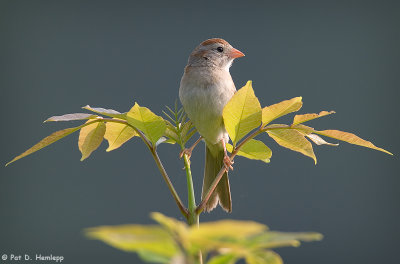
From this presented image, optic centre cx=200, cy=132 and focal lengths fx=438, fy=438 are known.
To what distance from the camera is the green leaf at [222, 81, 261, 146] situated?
18.9 inches

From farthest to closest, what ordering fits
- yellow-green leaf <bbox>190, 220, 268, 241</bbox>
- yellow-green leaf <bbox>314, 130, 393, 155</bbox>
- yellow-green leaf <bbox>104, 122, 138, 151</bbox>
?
1. yellow-green leaf <bbox>104, 122, 138, 151</bbox>
2. yellow-green leaf <bbox>314, 130, 393, 155</bbox>
3. yellow-green leaf <bbox>190, 220, 268, 241</bbox>

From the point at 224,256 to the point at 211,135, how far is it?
599 millimetres

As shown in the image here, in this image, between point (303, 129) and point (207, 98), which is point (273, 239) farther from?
point (207, 98)

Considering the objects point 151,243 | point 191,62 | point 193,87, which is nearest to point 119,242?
point 151,243

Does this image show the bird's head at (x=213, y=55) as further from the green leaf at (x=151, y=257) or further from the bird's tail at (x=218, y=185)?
the green leaf at (x=151, y=257)

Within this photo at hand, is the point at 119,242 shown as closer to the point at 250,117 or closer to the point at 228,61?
the point at 250,117

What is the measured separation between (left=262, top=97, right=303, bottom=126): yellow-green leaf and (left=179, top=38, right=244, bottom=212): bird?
231mm

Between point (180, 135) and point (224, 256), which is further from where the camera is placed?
point (180, 135)

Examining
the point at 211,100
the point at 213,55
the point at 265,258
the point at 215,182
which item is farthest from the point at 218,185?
the point at 265,258

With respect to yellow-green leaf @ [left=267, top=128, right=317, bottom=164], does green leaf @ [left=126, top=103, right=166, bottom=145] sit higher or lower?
higher

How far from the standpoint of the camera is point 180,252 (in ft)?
0.77

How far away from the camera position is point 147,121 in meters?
0.51

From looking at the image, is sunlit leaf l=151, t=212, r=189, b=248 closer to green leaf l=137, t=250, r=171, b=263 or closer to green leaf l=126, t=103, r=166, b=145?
green leaf l=137, t=250, r=171, b=263

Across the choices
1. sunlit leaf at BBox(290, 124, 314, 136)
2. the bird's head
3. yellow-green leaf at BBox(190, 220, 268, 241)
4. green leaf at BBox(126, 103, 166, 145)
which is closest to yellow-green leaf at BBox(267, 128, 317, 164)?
sunlit leaf at BBox(290, 124, 314, 136)
